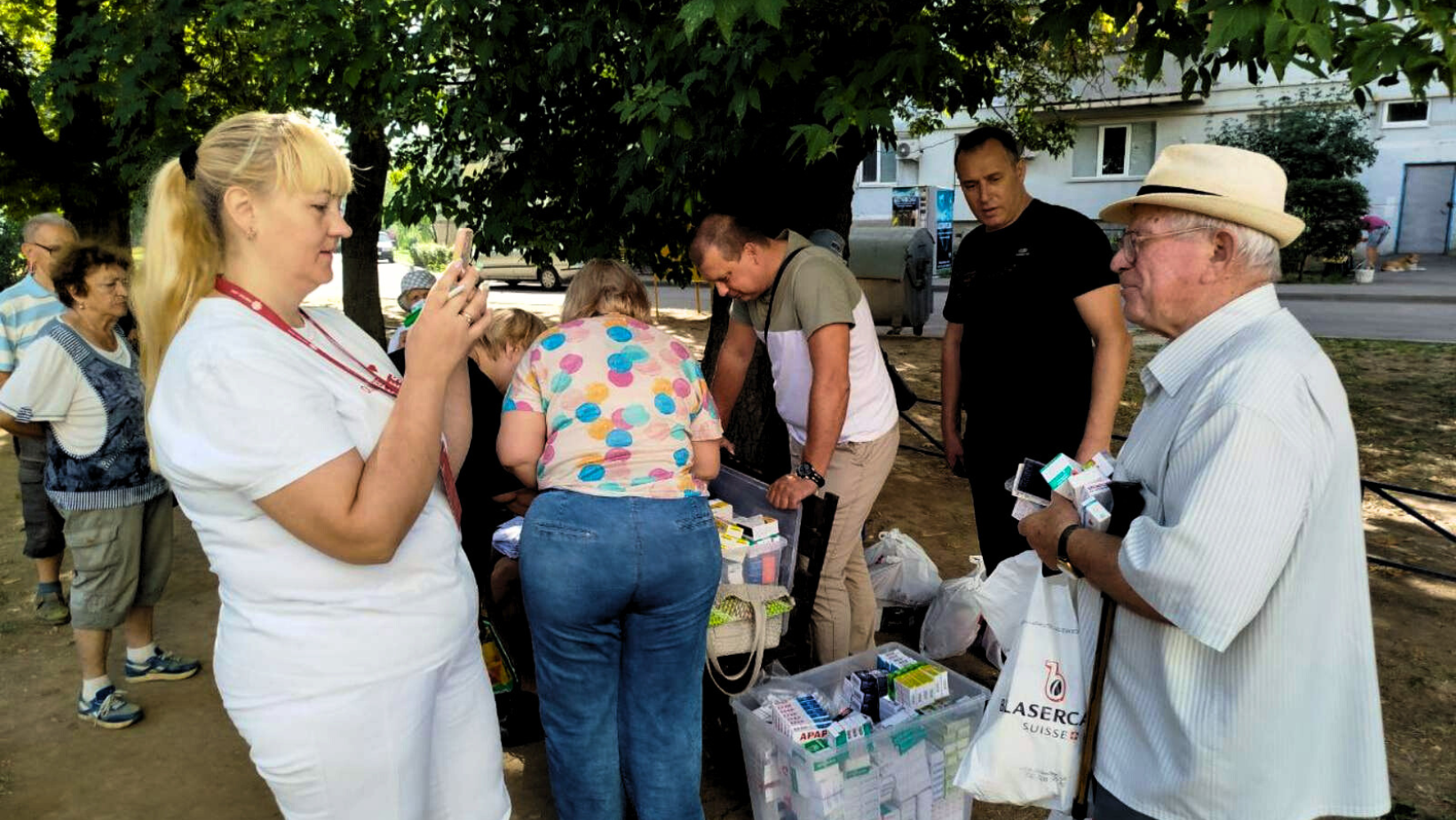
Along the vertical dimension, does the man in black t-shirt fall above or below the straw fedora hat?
below

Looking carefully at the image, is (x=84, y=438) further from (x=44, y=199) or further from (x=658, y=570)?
(x=44, y=199)

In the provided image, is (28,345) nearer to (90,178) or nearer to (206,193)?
(206,193)

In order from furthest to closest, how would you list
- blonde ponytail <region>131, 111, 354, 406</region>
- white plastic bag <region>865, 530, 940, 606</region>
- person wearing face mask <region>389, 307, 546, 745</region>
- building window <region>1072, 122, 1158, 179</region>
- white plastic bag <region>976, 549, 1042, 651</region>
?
building window <region>1072, 122, 1158, 179</region> → white plastic bag <region>865, 530, 940, 606</region> → person wearing face mask <region>389, 307, 546, 745</region> → white plastic bag <region>976, 549, 1042, 651</region> → blonde ponytail <region>131, 111, 354, 406</region>

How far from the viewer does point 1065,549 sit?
1.69 metres

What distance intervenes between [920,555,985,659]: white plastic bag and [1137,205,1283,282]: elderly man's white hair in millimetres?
2315

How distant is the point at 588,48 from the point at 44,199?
9382 mm

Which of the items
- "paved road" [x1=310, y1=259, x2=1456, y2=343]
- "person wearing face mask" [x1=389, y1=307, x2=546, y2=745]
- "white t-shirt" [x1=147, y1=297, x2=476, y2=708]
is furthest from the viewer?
"paved road" [x1=310, y1=259, x2=1456, y2=343]

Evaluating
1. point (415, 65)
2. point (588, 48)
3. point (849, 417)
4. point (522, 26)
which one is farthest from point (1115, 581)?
point (415, 65)

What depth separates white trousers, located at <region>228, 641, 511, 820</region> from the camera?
1.52m

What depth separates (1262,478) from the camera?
55.9 inches

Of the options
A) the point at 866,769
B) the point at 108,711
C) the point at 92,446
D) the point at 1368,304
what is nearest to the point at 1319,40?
the point at 866,769

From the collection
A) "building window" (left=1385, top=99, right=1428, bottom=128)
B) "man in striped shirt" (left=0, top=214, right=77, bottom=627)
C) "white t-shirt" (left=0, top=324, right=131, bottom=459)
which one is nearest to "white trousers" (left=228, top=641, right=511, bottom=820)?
"white t-shirt" (left=0, top=324, right=131, bottom=459)

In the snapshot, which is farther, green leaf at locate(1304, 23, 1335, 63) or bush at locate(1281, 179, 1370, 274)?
bush at locate(1281, 179, 1370, 274)

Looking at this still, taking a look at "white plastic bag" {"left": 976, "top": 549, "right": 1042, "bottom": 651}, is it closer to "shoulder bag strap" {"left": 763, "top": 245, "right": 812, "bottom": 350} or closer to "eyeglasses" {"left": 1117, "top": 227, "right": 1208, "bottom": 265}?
"eyeglasses" {"left": 1117, "top": 227, "right": 1208, "bottom": 265}
